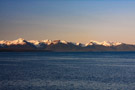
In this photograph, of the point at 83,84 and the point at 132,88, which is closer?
the point at 132,88

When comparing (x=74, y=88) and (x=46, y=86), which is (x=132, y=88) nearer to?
(x=74, y=88)

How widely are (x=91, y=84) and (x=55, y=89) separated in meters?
6.41

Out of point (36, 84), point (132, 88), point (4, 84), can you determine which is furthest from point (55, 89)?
point (132, 88)

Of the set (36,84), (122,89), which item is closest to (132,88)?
(122,89)

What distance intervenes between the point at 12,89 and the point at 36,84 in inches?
189

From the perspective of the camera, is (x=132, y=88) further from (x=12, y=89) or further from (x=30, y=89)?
(x=12, y=89)

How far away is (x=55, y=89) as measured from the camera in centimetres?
3453

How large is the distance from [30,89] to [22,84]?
407 cm

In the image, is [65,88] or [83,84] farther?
[83,84]

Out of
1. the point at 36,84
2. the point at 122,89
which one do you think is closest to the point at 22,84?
the point at 36,84

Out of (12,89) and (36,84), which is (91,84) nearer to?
(36,84)

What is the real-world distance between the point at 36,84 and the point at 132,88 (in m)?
13.2

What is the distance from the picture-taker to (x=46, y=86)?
3659 cm

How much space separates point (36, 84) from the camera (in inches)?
1503
